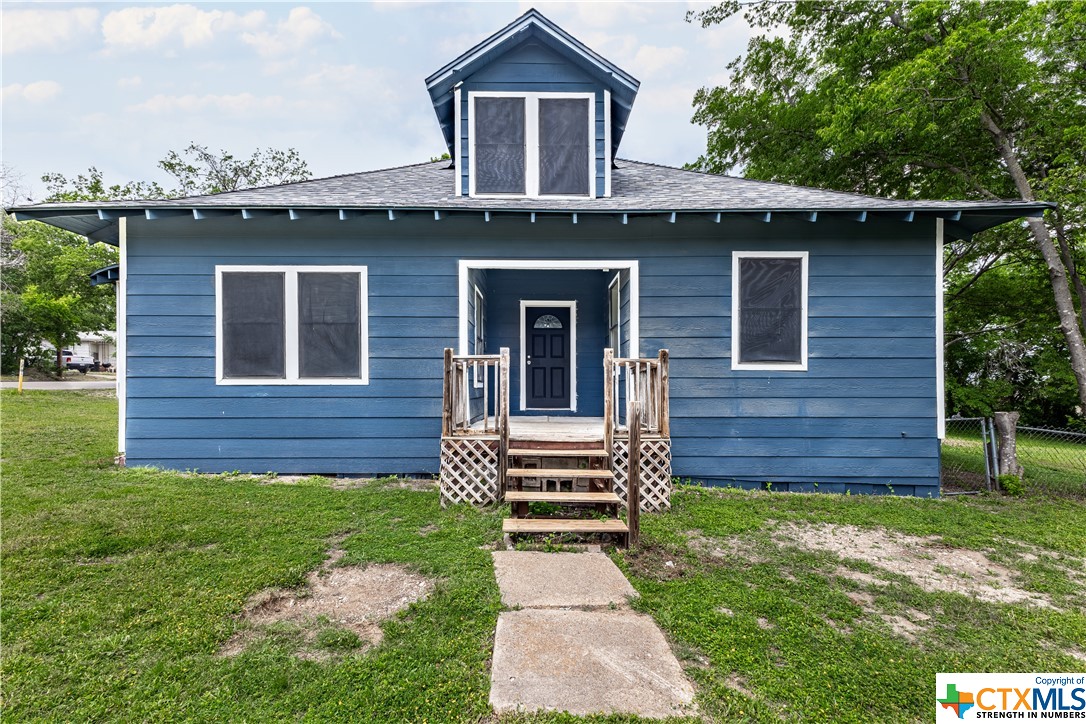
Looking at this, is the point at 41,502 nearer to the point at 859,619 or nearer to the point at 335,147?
the point at 859,619

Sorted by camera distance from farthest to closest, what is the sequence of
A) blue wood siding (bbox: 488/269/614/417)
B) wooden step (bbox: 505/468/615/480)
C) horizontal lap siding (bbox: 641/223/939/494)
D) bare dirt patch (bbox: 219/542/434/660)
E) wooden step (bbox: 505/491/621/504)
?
blue wood siding (bbox: 488/269/614/417) → horizontal lap siding (bbox: 641/223/939/494) → wooden step (bbox: 505/468/615/480) → wooden step (bbox: 505/491/621/504) → bare dirt patch (bbox: 219/542/434/660)

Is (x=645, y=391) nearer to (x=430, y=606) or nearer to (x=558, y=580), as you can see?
(x=558, y=580)

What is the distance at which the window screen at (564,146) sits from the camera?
5750 millimetres

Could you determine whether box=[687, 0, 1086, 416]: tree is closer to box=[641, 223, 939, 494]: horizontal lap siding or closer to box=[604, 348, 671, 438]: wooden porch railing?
box=[641, 223, 939, 494]: horizontal lap siding

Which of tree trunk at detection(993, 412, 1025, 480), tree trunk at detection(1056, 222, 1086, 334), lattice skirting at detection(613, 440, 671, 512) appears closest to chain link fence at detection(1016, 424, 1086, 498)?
tree trunk at detection(993, 412, 1025, 480)

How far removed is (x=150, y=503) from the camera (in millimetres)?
4219

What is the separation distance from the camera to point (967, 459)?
309 inches

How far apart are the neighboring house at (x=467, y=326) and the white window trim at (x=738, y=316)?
27 millimetres

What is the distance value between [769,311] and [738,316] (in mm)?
389

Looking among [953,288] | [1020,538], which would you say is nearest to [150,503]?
[1020,538]

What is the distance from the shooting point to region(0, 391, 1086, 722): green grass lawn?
186 centimetres

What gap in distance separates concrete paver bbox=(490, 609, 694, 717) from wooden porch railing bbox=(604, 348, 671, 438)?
6.78 feet

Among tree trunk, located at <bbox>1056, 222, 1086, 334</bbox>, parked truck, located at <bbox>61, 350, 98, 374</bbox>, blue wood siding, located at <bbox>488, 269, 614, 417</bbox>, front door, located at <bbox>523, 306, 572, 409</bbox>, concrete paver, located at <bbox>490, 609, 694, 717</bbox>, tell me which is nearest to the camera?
concrete paver, located at <bbox>490, 609, 694, 717</bbox>

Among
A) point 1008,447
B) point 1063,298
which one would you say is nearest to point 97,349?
point 1008,447
